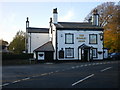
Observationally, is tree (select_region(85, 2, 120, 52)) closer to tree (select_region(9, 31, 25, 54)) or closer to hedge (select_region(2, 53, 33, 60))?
hedge (select_region(2, 53, 33, 60))

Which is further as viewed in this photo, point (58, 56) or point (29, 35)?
point (29, 35)

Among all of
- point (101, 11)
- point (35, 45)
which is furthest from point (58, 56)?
point (101, 11)

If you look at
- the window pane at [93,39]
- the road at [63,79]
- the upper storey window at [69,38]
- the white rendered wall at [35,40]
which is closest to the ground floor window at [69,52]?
the upper storey window at [69,38]

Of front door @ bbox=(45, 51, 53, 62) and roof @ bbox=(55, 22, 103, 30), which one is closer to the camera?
roof @ bbox=(55, 22, 103, 30)

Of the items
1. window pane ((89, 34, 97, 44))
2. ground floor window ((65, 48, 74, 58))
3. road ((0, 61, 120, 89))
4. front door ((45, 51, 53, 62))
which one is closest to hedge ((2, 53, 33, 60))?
front door ((45, 51, 53, 62))

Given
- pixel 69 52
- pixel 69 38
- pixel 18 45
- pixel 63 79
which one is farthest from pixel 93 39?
pixel 18 45

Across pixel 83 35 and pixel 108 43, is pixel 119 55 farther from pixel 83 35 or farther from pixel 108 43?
pixel 83 35

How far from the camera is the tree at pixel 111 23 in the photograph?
1762 inches

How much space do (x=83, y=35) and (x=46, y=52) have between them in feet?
24.3

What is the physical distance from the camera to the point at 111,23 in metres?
47.6

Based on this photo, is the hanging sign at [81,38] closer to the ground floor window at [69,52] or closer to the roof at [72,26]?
the roof at [72,26]

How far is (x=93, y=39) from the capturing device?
127ft

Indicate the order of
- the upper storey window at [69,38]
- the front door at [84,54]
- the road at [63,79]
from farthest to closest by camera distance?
the front door at [84,54] < the upper storey window at [69,38] < the road at [63,79]

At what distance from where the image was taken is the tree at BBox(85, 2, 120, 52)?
4475cm
